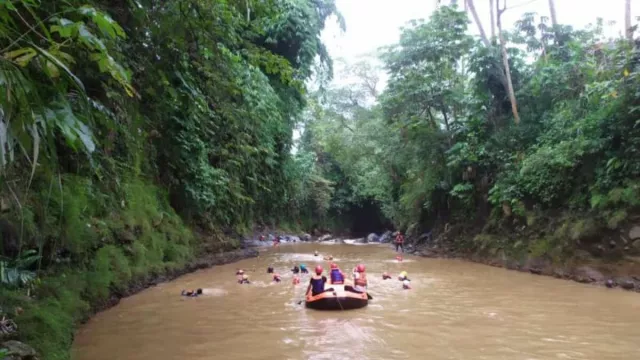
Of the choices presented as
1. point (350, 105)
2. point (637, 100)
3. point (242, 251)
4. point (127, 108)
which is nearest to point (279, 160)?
point (242, 251)

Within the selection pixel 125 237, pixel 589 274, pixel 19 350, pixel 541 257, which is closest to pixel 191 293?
pixel 125 237

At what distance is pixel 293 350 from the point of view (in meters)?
6.56

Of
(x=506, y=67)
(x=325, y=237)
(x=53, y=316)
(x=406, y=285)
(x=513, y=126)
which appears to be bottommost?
(x=406, y=285)

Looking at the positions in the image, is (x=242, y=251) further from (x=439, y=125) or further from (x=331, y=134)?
(x=331, y=134)

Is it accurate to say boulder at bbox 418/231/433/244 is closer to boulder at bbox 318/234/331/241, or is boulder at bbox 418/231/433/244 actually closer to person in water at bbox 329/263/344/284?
person in water at bbox 329/263/344/284

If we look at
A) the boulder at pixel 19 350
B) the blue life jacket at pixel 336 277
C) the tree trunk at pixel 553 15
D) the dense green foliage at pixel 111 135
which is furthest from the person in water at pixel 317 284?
the tree trunk at pixel 553 15

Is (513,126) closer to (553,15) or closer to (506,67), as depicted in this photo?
(506,67)

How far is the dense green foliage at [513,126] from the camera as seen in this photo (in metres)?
12.0

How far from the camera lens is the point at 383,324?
26.6 feet

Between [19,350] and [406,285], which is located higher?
[19,350]

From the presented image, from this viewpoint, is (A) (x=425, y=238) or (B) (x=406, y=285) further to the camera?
(A) (x=425, y=238)

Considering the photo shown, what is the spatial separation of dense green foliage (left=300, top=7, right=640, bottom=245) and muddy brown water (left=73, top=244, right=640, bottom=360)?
300cm

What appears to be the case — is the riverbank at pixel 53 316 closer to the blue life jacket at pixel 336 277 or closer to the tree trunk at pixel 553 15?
the blue life jacket at pixel 336 277

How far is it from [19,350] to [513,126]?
16.2 m
